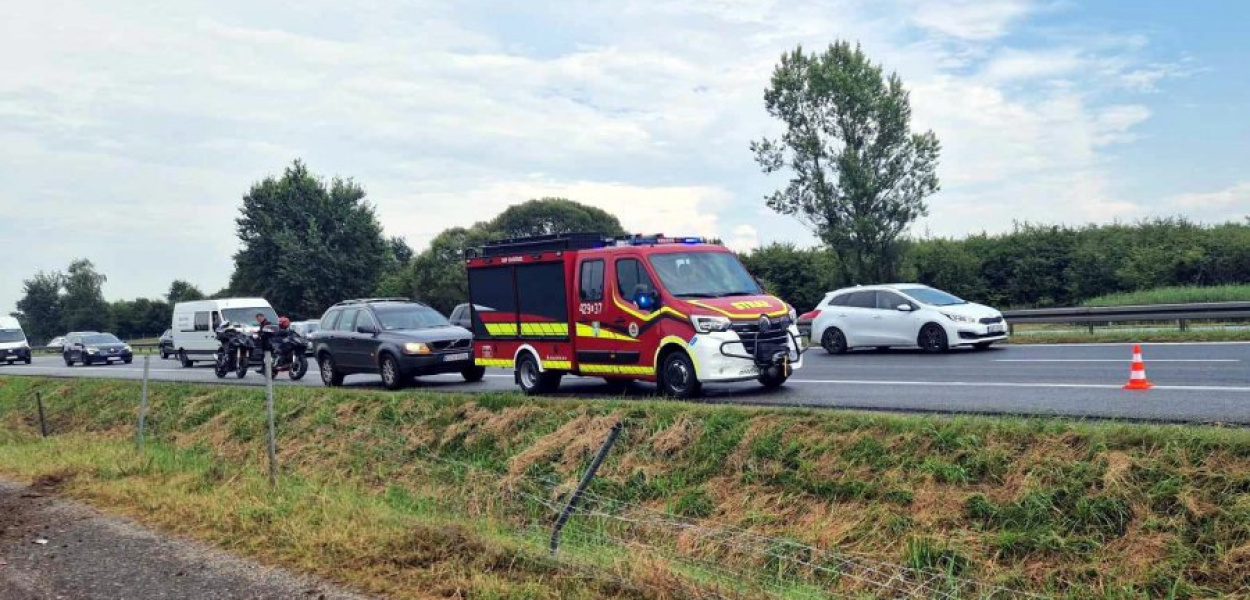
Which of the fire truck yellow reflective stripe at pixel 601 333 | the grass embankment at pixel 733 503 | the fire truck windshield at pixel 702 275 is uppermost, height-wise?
the fire truck windshield at pixel 702 275

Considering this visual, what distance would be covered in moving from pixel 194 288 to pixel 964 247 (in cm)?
7129

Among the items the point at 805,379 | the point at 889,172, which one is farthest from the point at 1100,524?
the point at 889,172

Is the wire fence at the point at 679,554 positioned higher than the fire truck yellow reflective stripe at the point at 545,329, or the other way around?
the fire truck yellow reflective stripe at the point at 545,329

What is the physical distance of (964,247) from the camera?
4131cm

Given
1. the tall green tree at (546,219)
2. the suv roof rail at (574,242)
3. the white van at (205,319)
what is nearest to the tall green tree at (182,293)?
the tall green tree at (546,219)

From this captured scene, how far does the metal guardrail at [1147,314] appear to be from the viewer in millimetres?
22047

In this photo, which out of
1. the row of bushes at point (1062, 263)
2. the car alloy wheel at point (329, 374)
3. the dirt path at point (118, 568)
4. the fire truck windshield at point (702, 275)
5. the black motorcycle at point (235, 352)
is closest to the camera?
the dirt path at point (118, 568)

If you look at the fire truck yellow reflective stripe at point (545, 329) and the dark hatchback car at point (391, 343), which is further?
the dark hatchback car at point (391, 343)

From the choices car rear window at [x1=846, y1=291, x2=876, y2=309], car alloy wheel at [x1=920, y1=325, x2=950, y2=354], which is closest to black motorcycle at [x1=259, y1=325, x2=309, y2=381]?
car rear window at [x1=846, y1=291, x2=876, y2=309]

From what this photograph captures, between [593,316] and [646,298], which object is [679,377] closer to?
[646,298]

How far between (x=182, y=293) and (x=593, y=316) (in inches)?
3348

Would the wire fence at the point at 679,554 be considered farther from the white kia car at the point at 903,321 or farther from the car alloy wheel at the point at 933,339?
the white kia car at the point at 903,321

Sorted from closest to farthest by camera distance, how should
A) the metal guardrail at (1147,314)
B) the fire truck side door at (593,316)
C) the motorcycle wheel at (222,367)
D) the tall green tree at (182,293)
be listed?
the fire truck side door at (593,316), the metal guardrail at (1147,314), the motorcycle wheel at (222,367), the tall green tree at (182,293)

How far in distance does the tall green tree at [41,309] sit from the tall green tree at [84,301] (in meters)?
1.31
